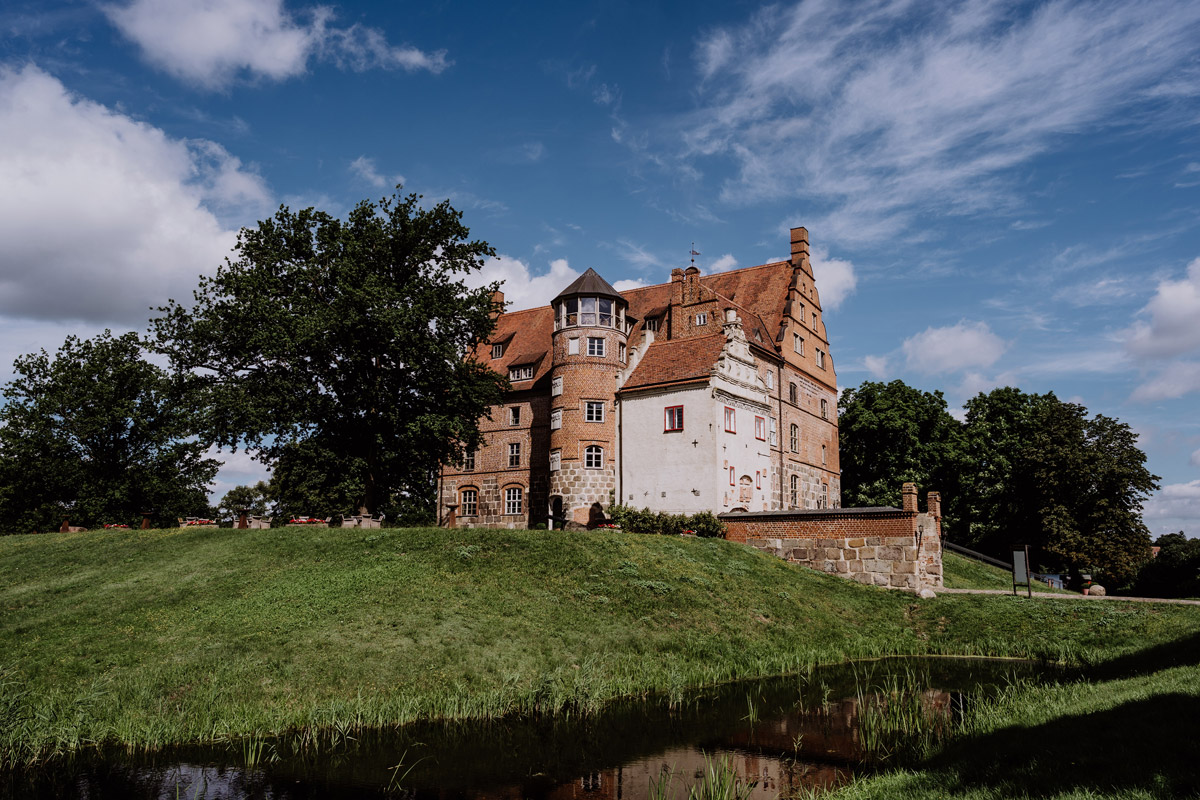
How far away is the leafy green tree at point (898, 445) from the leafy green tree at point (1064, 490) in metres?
1.53

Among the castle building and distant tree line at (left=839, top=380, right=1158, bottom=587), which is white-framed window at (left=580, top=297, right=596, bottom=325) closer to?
the castle building

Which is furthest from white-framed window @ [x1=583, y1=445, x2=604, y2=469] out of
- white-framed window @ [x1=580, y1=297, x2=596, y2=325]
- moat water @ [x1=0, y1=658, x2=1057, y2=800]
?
moat water @ [x1=0, y1=658, x2=1057, y2=800]

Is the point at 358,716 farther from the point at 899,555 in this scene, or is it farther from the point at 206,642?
the point at 899,555

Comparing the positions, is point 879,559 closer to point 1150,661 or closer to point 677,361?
point 677,361

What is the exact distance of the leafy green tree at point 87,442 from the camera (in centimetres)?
4466

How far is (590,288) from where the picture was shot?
41.0 m

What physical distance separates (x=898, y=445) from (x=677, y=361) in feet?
70.3

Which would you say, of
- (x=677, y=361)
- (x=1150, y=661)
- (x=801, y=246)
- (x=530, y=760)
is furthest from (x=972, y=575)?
(x=530, y=760)

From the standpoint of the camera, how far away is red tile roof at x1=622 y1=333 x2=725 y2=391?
125 feet

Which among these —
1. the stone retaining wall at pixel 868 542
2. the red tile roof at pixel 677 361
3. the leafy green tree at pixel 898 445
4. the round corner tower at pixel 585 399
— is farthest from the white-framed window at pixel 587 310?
the leafy green tree at pixel 898 445

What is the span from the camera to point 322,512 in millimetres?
36562

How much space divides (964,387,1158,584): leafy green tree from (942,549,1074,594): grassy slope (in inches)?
151

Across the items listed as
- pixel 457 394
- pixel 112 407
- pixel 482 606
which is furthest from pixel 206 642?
pixel 112 407

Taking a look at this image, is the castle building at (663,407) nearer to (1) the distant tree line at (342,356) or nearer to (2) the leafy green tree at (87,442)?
(1) the distant tree line at (342,356)
